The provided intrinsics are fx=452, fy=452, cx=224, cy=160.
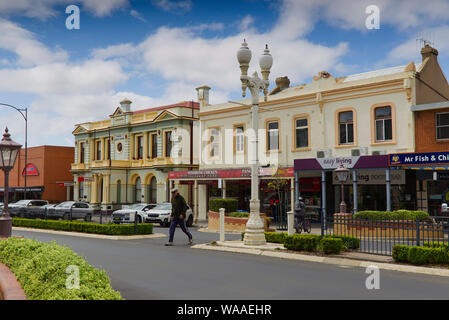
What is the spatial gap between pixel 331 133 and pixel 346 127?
918 millimetres

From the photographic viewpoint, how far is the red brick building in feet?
160

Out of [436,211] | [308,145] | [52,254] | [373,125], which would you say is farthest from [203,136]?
[52,254]

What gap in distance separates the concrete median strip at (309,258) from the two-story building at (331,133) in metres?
9.86

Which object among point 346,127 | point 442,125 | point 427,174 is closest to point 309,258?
point 427,174

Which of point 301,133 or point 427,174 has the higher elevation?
point 301,133

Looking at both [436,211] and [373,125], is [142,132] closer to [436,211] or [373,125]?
[373,125]

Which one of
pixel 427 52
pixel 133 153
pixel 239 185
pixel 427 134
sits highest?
pixel 427 52

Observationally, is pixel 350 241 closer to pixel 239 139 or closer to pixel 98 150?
pixel 239 139

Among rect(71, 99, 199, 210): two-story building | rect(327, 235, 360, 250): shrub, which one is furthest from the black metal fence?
rect(71, 99, 199, 210): two-story building

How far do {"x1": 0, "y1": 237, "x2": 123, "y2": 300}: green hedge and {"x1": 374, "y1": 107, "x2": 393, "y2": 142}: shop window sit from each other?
18998mm

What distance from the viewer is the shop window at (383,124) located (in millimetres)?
23500

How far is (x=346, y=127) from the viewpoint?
25250 mm

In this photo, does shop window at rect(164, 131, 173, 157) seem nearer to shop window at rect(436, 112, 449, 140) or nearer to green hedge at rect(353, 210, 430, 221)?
shop window at rect(436, 112, 449, 140)
